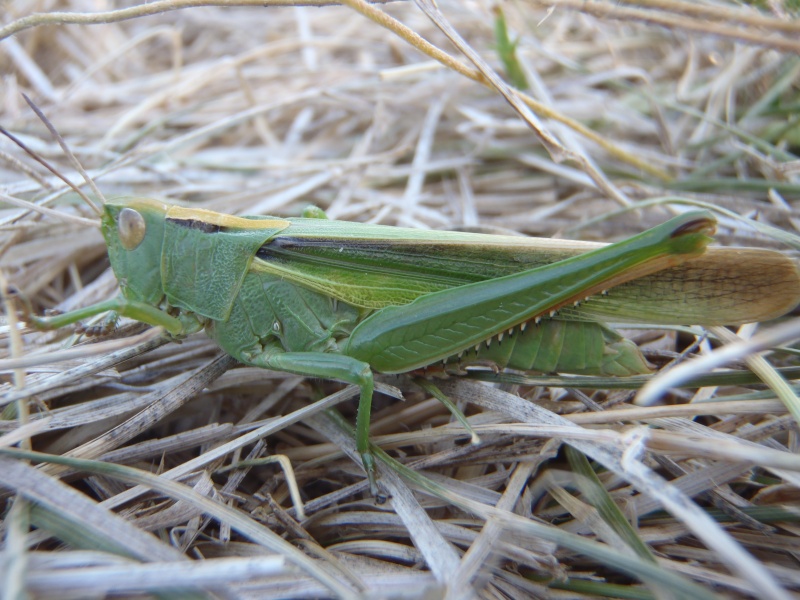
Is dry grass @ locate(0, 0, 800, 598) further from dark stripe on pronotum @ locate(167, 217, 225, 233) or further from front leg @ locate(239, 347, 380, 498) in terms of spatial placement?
dark stripe on pronotum @ locate(167, 217, 225, 233)

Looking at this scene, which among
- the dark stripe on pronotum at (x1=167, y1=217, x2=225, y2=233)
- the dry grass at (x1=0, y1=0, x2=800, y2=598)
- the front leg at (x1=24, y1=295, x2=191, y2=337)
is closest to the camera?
the dry grass at (x1=0, y1=0, x2=800, y2=598)

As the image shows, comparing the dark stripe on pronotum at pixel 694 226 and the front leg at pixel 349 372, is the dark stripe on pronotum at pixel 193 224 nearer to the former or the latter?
the front leg at pixel 349 372

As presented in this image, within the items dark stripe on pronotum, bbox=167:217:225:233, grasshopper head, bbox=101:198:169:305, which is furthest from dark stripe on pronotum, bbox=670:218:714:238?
grasshopper head, bbox=101:198:169:305

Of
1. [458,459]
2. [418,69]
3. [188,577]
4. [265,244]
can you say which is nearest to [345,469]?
[458,459]

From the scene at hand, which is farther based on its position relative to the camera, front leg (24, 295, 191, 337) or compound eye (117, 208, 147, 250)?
compound eye (117, 208, 147, 250)

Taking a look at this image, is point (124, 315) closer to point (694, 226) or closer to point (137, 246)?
point (137, 246)

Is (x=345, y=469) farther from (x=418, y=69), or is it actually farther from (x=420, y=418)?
(x=418, y=69)

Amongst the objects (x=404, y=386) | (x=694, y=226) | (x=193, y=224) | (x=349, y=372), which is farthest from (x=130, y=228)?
(x=694, y=226)
